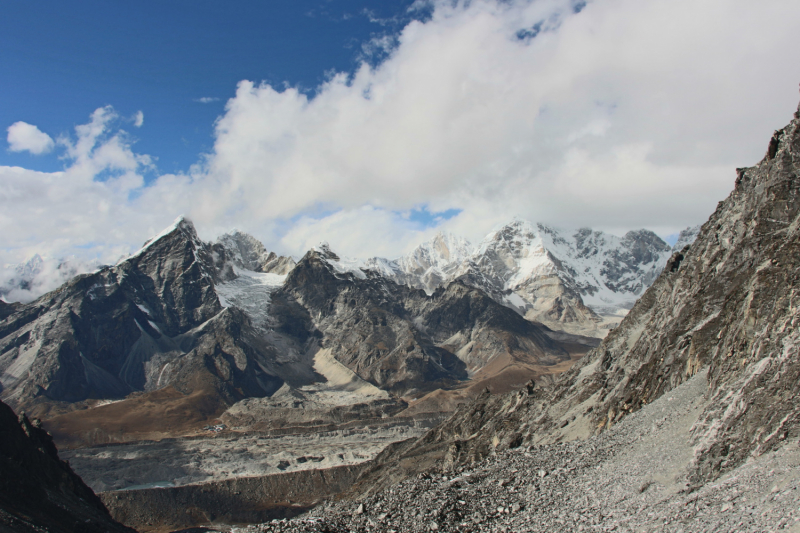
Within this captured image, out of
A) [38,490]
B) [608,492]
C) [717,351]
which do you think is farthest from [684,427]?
[38,490]

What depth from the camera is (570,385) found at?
2296 inches

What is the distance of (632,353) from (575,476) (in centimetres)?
2487

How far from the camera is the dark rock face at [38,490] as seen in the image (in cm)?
4725

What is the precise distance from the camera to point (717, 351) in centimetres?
3331

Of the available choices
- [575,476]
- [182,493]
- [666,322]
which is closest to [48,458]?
[182,493]

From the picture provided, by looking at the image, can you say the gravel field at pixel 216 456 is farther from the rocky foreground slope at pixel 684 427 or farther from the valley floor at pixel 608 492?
the valley floor at pixel 608 492

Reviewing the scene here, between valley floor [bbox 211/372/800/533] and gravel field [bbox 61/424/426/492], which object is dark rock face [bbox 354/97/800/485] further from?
gravel field [bbox 61/424/426/492]

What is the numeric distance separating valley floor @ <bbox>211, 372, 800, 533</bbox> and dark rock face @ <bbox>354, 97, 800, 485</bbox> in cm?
189

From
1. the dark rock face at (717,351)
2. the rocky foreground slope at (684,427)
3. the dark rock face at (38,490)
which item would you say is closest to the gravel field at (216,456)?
the dark rock face at (38,490)

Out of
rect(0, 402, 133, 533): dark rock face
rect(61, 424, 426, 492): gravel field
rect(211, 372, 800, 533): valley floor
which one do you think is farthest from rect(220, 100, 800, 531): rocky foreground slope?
rect(61, 424, 426, 492): gravel field

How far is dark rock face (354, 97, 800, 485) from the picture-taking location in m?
23.2

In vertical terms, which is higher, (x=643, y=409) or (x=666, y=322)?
(x=666, y=322)

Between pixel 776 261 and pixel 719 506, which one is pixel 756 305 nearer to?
pixel 776 261

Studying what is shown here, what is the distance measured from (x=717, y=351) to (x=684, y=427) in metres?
7.26
